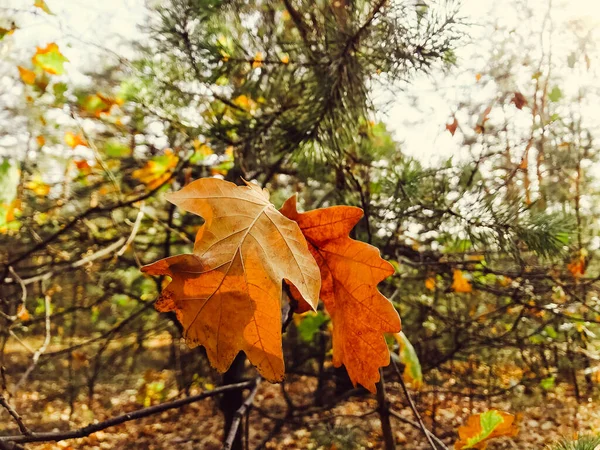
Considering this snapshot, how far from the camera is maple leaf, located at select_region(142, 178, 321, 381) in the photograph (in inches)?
21.8

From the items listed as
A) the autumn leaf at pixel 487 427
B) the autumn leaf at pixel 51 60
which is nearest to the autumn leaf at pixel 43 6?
the autumn leaf at pixel 51 60

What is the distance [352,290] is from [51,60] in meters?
2.71

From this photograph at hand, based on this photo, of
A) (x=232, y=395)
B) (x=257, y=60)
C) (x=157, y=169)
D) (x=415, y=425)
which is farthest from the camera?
(x=157, y=169)

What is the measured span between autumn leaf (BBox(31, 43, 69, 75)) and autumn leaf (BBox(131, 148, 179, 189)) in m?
0.76

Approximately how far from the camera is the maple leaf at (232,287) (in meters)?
0.55

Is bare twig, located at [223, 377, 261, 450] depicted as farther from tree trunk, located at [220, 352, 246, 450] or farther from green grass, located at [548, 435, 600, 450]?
tree trunk, located at [220, 352, 246, 450]

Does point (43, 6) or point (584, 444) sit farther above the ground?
point (43, 6)

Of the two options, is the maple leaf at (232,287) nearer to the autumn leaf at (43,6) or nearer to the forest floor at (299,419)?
the autumn leaf at (43,6)

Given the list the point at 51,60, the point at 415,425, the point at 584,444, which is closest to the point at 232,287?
the point at 584,444

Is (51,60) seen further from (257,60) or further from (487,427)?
(487,427)

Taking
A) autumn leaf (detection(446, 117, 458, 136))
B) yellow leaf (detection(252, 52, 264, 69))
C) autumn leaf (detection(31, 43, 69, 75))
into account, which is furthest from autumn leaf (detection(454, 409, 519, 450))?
autumn leaf (detection(31, 43, 69, 75))

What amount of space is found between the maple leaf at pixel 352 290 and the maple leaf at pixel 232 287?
121mm

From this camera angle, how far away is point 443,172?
169cm

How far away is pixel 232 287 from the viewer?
57 centimetres
